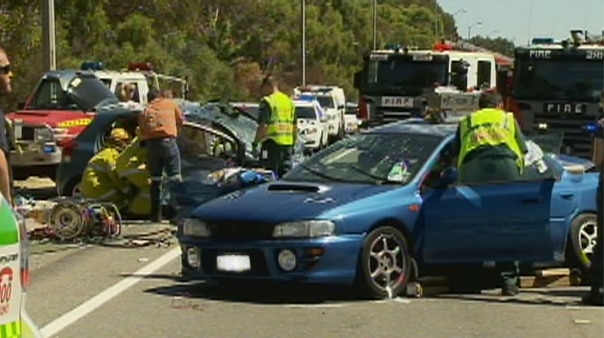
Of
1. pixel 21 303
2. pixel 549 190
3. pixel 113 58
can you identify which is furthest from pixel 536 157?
pixel 113 58

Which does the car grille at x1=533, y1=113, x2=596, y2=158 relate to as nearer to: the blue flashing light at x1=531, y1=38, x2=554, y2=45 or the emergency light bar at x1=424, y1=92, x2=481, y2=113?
the blue flashing light at x1=531, y1=38, x2=554, y2=45

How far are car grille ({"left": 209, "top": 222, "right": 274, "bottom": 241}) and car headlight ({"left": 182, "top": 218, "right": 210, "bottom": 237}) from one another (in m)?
0.06

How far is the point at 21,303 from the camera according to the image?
5.31 meters

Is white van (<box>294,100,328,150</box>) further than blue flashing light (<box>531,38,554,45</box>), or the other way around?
white van (<box>294,100,328,150</box>)

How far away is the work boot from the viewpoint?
623 inches

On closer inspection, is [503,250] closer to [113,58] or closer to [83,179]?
[83,179]

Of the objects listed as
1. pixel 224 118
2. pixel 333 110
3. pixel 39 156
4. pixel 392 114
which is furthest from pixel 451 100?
pixel 333 110

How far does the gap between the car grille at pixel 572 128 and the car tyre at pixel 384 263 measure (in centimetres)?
1354

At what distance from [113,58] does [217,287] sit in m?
32.3

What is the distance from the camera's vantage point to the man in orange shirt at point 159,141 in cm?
1557

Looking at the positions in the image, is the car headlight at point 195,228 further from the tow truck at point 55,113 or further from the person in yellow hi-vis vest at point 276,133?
the tow truck at point 55,113

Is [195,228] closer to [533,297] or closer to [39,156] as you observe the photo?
[533,297]

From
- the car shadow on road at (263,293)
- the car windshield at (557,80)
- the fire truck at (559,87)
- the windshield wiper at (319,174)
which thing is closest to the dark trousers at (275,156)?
the windshield wiper at (319,174)

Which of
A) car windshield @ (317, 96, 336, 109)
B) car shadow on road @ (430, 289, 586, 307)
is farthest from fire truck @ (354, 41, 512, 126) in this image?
car shadow on road @ (430, 289, 586, 307)
